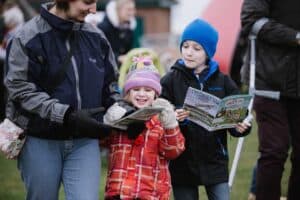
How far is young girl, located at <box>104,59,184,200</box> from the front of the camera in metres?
5.11

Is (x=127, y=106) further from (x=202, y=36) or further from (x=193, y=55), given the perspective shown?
(x=202, y=36)

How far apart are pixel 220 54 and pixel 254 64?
9.68m

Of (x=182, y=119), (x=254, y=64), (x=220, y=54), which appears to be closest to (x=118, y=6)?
(x=254, y=64)

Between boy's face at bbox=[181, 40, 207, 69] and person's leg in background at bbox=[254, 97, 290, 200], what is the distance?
79 centimetres

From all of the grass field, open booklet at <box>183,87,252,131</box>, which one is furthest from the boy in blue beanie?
the grass field

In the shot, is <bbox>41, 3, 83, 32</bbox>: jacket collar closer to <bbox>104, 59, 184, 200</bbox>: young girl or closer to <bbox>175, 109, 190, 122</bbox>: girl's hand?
<bbox>104, 59, 184, 200</bbox>: young girl

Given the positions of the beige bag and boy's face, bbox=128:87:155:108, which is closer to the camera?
the beige bag

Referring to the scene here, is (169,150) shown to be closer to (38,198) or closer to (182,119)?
(182,119)

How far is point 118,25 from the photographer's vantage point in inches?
388

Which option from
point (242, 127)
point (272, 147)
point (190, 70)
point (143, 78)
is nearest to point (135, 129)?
point (143, 78)

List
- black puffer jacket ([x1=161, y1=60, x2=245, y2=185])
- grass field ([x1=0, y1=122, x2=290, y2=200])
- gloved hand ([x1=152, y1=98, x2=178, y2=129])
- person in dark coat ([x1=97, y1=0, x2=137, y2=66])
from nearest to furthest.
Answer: gloved hand ([x1=152, y1=98, x2=178, y2=129]) < black puffer jacket ([x1=161, y1=60, x2=245, y2=185]) < grass field ([x1=0, y1=122, x2=290, y2=200]) < person in dark coat ([x1=97, y1=0, x2=137, y2=66])

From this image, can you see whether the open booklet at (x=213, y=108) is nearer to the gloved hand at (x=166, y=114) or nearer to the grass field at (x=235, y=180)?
the gloved hand at (x=166, y=114)

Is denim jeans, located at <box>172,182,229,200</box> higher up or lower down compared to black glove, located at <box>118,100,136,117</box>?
lower down

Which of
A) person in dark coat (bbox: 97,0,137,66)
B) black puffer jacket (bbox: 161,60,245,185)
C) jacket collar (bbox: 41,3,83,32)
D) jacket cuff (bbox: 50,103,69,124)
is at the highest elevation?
jacket collar (bbox: 41,3,83,32)
